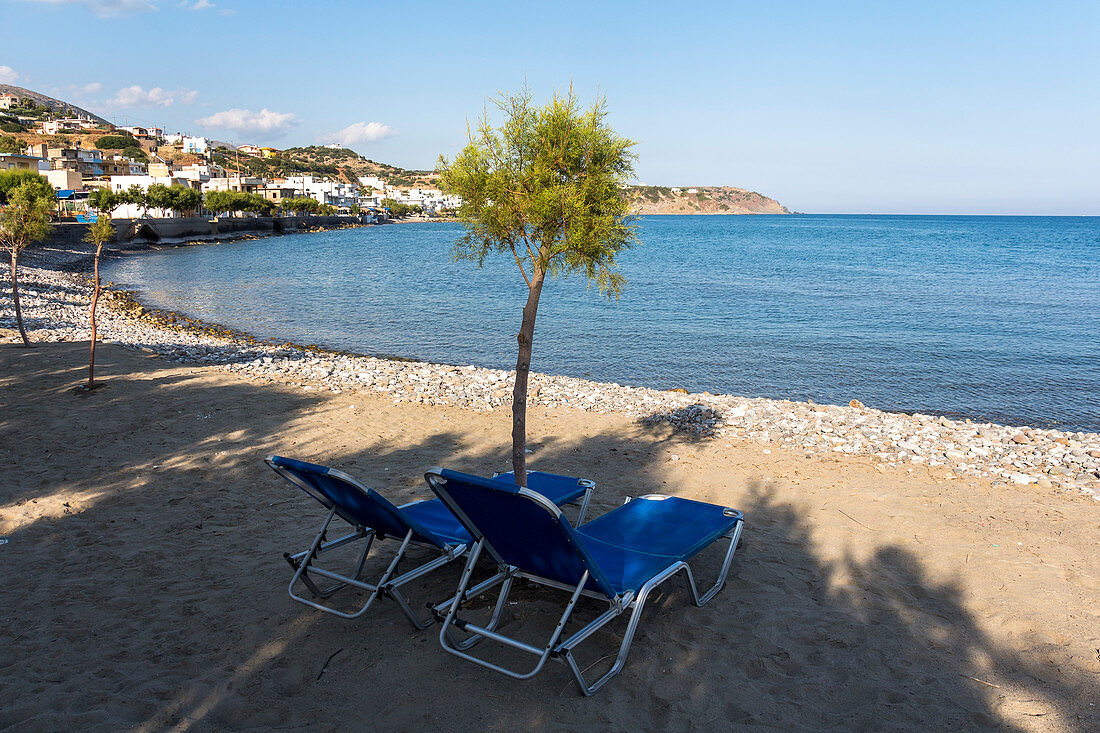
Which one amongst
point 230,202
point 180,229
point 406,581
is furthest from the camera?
point 230,202

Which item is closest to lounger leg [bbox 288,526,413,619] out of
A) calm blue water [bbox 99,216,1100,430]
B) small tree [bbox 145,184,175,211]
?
calm blue water [bbox 99,216,1100,430]

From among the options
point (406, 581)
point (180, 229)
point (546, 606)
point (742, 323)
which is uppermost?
point (180, 229)

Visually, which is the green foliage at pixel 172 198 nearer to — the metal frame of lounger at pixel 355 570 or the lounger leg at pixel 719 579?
the metal frame of lounger at pixel 355 570

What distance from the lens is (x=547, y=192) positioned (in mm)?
4945

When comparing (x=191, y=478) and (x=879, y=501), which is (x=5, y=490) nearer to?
(x=191, y=478)

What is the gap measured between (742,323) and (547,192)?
65.4 feet

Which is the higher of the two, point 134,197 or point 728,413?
point 134,197

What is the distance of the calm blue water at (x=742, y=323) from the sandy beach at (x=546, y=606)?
25.6 ft

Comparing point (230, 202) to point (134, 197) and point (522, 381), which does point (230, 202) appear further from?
point (522, 381)

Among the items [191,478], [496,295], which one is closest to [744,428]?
[191,478]

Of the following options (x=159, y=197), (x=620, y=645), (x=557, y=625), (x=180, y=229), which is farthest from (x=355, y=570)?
(x=159, y=197)

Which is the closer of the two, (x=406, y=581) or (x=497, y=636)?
(x=497, y=636)

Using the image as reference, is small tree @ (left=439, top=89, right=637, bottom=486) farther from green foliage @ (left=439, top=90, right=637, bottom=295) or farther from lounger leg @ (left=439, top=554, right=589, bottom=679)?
lounger leg @ (left=439, top=554, right=589, bottom=679)

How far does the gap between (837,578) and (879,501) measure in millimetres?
2018
